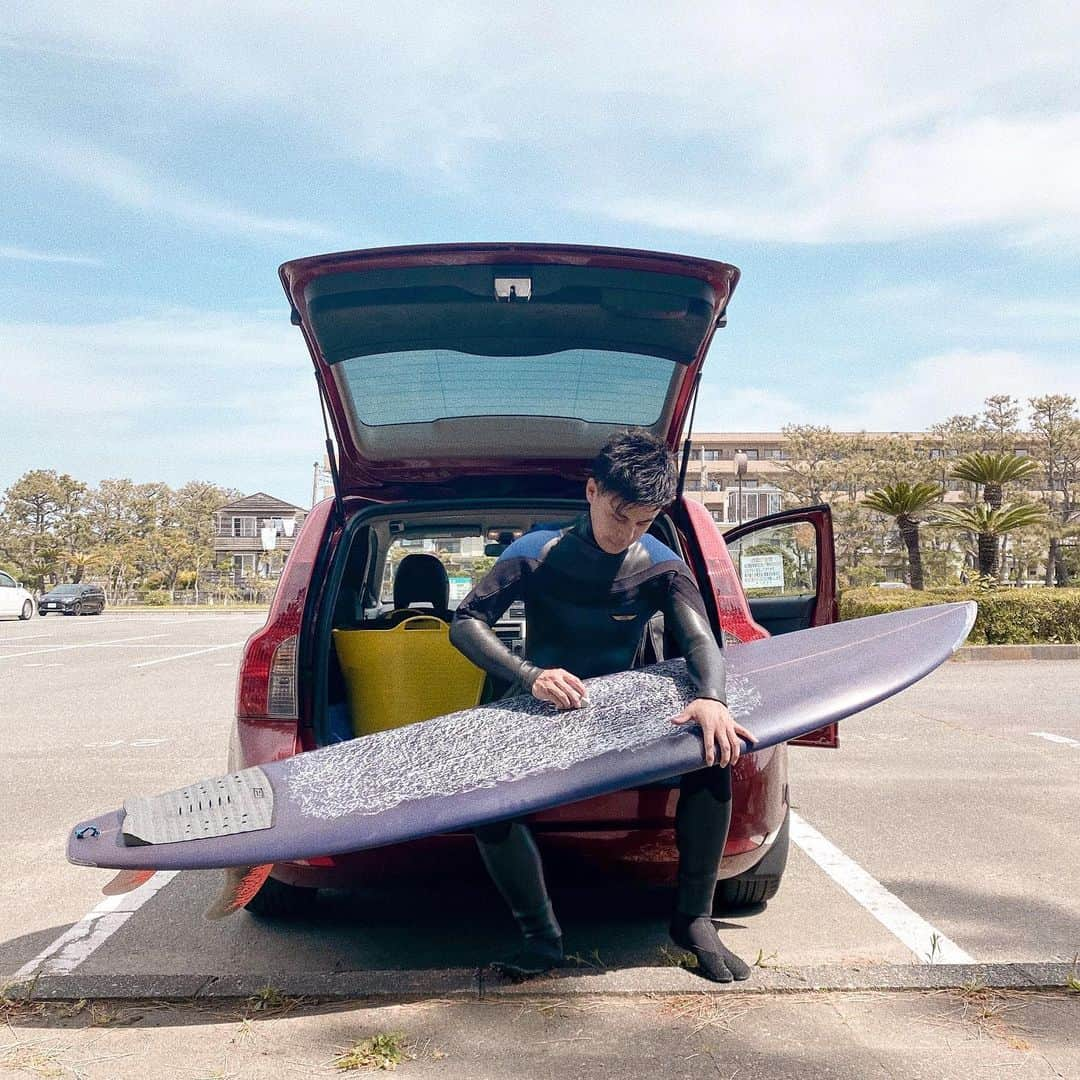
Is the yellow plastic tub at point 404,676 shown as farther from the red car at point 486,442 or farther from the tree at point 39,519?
the tree at point 39,519

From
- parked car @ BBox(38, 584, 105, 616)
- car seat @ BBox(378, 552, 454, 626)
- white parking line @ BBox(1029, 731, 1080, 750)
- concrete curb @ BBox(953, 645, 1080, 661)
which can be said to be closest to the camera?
car seat @ BBox(378, 552, 454, 626)

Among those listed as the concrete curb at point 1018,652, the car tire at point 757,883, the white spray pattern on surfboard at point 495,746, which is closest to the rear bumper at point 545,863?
the white spray pattern on surfboard at point 495,746

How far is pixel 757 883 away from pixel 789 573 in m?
3.58

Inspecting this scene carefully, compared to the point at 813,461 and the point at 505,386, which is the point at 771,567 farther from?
the point at 813,461

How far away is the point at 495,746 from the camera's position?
289cm

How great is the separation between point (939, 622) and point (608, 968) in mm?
1548

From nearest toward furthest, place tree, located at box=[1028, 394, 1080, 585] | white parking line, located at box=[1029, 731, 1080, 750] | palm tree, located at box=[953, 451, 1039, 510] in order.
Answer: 1. white parking line, located at box=[1029, 731, 1080, 750]
2. palm tree, located at box=[953, 451, 1039, 510]
3. tree, located at box=[1028, 394, 1080, 585]

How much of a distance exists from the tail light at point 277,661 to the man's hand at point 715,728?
1184 mm

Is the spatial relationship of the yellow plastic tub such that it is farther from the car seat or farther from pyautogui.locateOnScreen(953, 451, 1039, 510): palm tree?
pyautogui.locateOnScreen(953, 451, 1039, 510): palm tree

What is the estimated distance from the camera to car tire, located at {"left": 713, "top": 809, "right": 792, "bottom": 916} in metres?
3.35

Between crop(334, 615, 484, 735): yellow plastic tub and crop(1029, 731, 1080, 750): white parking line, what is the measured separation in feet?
16.5

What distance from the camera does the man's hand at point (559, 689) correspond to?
284 centimetres

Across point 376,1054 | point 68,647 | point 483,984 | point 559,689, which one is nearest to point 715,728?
point 559,689

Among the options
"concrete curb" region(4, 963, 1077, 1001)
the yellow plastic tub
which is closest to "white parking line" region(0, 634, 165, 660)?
the yellow plastic tub
